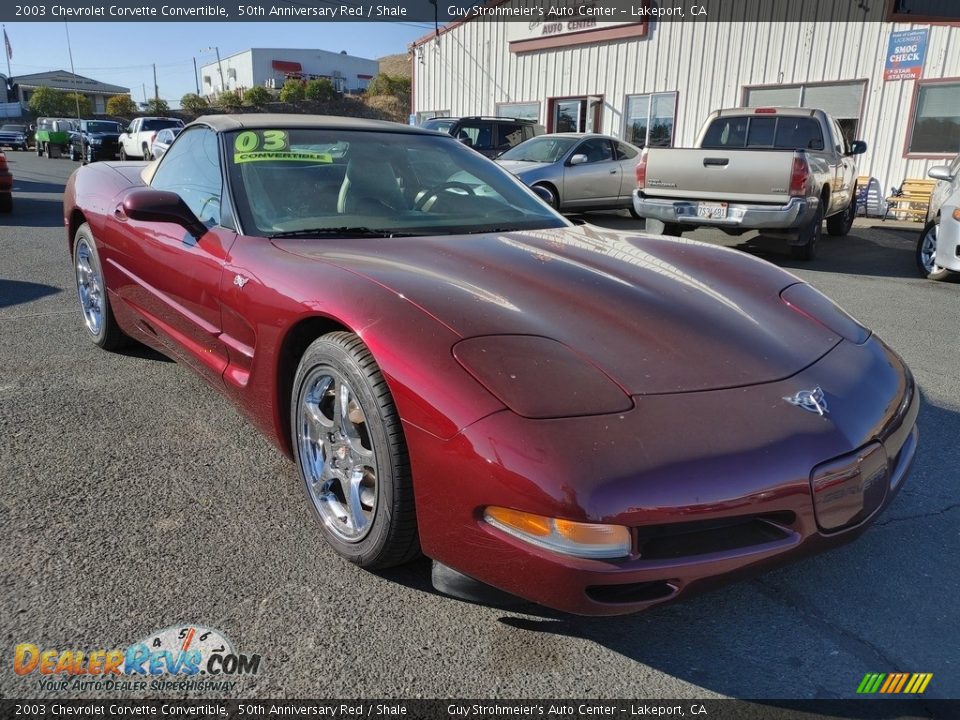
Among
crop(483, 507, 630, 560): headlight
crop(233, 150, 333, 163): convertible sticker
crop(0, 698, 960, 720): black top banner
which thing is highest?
crop(233, 150, 333, 163): convertible sticker

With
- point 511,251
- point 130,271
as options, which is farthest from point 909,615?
point 130,271

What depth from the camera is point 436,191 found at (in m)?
3.18

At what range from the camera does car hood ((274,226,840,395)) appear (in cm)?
196

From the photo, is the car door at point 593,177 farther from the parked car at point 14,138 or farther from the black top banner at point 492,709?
the parked car at point 14,138

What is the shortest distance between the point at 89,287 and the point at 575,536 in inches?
150

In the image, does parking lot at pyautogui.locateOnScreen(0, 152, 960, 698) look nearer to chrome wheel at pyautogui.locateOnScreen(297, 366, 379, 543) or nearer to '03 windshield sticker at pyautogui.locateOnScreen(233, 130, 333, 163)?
chrome wheel at pyautogui.locateOnScreen(297, 366, 379, 543)

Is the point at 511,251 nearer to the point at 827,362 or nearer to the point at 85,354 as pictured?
the point at 827,362

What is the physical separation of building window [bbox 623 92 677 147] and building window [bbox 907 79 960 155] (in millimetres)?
4738

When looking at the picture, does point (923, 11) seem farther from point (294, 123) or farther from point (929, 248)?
point (294, 123)

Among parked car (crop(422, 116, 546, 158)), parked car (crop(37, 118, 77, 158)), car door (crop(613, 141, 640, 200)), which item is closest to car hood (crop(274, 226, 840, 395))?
car door (crop(613, 141, 640, 200))

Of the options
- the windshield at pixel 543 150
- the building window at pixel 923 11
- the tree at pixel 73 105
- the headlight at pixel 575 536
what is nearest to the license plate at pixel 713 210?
the windshield at pixel 543 150

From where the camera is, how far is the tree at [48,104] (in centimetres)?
5262

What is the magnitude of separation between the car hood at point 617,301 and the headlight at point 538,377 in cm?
5

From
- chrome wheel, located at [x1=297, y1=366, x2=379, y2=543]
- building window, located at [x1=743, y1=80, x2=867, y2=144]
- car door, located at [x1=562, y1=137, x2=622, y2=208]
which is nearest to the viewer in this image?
chrome wheel, located at [x1=297, y1=366, x2=379, y2=543]
